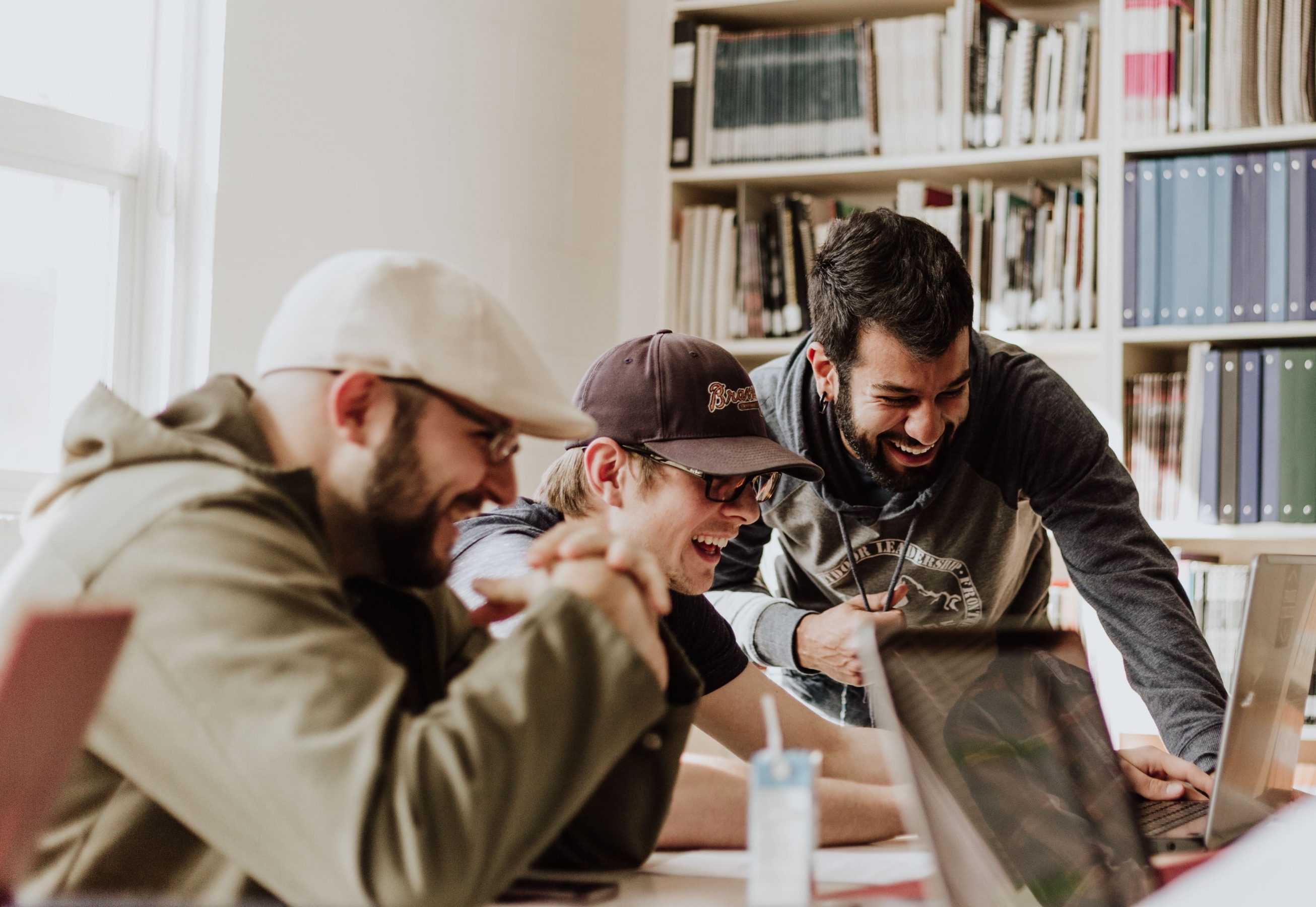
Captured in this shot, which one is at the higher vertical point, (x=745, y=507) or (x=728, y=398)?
(x=728, y=398)

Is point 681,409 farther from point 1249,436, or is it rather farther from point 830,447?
point 1249,436

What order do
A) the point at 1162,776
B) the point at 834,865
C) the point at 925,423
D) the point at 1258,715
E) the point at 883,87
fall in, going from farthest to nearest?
the point at 883,87 < the point at 925,423 < the point at 1162,776 < the point at 1258,715 < the point at 834,865

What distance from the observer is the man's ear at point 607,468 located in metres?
1.64

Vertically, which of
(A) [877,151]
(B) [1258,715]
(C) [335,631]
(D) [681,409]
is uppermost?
(A) [877,151]

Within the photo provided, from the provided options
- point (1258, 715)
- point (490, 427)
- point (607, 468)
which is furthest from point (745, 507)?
point (490, 427)

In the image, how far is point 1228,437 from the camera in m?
2.70

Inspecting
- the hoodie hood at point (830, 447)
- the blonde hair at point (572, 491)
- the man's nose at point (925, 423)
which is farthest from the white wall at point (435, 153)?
the man's nose at point (925, 423)

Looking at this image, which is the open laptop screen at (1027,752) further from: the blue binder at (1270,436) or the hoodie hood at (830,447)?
the blue binder at (1270,436)

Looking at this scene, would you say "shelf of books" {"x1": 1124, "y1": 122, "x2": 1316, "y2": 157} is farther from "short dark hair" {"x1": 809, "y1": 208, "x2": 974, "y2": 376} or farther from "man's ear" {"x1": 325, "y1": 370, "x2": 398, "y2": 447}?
"man's ear" {"x1": 325, "y1": 370, "x2": 398, "y2": 447}

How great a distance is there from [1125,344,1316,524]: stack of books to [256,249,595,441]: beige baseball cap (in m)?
2.07

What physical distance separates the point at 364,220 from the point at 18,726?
6.36 feet

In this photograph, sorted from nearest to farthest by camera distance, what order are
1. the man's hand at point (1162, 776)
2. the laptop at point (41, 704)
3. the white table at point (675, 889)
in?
the laptop at point (41, 704), the white table at point (675, 889), the man's hand at point (1162, 776)

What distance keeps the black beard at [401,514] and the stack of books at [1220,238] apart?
7.06 ft

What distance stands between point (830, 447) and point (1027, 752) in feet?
3.44
